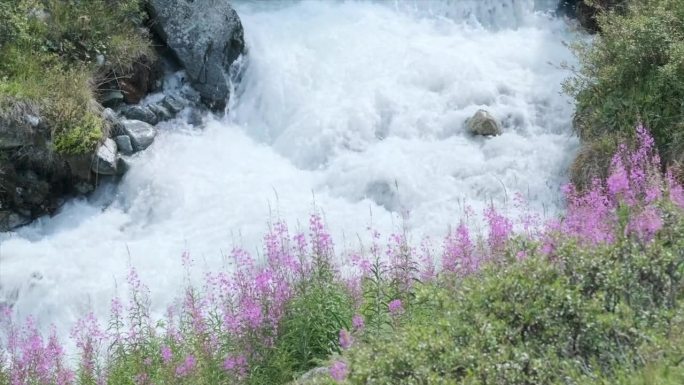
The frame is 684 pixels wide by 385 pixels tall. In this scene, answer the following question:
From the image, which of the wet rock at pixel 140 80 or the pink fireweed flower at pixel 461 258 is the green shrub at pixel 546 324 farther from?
the wet rock at pixel 140 80

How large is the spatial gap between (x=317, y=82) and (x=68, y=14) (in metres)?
3.81

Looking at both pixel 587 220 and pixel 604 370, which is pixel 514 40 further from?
pixel 604 370

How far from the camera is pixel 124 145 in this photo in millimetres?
10625

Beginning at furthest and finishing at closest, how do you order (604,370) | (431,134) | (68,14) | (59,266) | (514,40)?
(514,40)
(68,14)
(431,134)
(59,266)
(604,370)

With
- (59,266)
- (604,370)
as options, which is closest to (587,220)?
(604,370)

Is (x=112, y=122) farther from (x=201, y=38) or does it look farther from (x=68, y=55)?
(x=201, y=38)

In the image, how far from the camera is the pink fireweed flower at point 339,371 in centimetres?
404

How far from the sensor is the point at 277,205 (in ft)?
31.4

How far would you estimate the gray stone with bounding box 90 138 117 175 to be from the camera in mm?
10148

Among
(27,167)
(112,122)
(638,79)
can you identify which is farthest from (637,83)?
(27,167)

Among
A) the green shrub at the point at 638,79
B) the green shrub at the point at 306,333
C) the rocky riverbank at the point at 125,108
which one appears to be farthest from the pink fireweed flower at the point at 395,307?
the rocky riverbank at the point at 125,108

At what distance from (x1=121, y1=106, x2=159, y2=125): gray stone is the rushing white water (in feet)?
0.96

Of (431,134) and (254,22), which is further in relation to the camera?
(254,22)

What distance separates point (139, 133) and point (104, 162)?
85 centimetres
